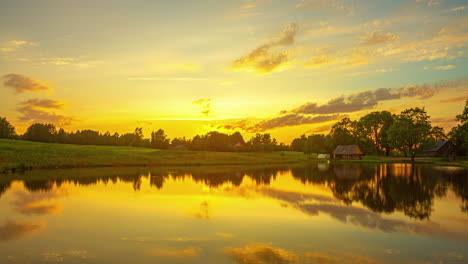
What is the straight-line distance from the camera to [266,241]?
41.6ft

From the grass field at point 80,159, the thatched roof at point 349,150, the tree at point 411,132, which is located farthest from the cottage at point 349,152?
the grass field at point 80,159

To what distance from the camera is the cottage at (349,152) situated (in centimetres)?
11362

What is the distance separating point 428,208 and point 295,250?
12.5 metres

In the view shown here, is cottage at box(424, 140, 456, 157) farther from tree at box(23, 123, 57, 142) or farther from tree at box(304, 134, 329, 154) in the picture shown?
tree at box(23, 123, 57, 142)

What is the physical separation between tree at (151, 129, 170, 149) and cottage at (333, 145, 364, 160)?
83.5 metres

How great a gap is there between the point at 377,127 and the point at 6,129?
13775cm

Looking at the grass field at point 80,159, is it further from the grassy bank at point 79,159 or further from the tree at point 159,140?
the tree at point 159,140

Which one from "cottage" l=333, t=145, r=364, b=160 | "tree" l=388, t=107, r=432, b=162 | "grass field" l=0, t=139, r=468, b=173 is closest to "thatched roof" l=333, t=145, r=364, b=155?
"cottage" l=333, t=145, r=364, b=160

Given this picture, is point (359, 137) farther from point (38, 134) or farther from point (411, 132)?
point (38, 134)

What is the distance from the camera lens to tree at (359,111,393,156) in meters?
118

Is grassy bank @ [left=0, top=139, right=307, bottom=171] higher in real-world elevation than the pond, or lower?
higher

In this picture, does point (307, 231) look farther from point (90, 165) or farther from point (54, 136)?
point (54, 136)

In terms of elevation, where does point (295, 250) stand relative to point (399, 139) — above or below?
below

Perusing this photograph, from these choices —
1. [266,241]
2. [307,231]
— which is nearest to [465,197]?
[307,231]
